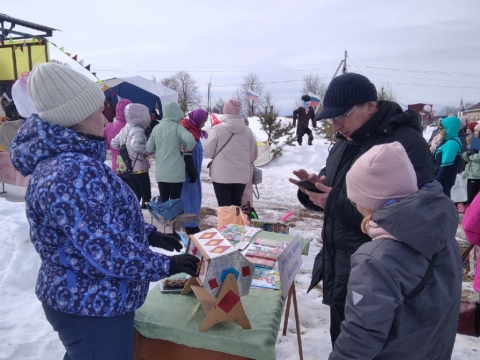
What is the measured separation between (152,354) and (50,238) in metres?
0.83

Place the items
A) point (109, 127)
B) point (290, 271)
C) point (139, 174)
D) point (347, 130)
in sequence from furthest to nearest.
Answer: point (109, 127) < point (139, 174) < point (290, 271) < point (347, 130)

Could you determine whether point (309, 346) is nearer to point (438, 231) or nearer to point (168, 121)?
point (438, 231)

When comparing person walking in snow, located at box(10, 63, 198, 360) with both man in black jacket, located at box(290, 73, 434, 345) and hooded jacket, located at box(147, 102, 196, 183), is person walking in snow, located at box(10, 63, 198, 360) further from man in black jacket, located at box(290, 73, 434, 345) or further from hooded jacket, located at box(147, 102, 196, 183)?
hooded jacket, located at box(147, 102, 196, 183)

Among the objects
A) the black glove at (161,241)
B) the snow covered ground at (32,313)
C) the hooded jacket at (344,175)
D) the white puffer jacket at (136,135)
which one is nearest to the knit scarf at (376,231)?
the hooded jacket at (344,175)

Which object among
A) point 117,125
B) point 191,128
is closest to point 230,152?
point 191,128

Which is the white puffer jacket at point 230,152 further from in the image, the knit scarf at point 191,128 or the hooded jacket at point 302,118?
the hooded jacket at point 302,118

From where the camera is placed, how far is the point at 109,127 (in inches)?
249

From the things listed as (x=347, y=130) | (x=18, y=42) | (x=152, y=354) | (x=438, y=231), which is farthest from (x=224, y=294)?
(x=18, y=42)

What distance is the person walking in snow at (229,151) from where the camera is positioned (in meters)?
4.86

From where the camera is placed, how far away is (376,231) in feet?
4.46

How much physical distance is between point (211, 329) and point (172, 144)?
3.47 metres

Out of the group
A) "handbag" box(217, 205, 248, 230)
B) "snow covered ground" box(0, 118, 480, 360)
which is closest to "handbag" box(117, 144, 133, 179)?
"snow covered ground" box(0, 118, 480, 360)

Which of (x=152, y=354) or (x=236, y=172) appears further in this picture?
(x=236, y=172)

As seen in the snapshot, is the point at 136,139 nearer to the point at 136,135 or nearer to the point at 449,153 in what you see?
the point at 136,135
